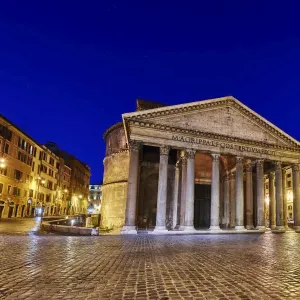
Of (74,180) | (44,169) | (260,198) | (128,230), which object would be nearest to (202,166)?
(260,198)

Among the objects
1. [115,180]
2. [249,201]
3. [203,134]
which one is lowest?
[249,201]

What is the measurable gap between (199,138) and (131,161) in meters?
5.94

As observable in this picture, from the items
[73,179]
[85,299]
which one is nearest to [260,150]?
[85,299]

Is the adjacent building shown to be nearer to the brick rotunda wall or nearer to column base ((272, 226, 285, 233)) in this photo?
the brick rotunda wall

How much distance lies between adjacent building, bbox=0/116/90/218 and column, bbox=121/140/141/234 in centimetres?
1329

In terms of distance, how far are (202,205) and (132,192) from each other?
11.6 m

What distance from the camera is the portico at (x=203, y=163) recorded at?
20781mm

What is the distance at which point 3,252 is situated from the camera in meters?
9.02

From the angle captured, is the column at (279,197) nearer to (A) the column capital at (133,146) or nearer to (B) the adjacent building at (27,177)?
(A) the column capital at (133,146)

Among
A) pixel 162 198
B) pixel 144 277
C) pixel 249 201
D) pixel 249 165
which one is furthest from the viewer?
pixel 249 201

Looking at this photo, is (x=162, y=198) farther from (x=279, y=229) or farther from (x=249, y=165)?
(x=279, y=229)

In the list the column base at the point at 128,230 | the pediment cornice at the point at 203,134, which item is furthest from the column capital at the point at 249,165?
the column base at the point at 128,230

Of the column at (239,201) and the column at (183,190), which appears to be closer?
the column at (183,190)

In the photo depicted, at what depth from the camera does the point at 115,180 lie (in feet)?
109
